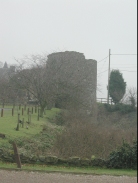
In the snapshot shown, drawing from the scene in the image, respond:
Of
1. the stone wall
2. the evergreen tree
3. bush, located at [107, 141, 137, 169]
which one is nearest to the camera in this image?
bush, located at [107, 141, 137, 169]

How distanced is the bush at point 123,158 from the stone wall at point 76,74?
1773 cm

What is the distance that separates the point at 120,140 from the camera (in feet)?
42.9

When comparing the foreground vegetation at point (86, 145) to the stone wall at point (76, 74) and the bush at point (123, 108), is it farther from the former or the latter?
the stone wall at point (76, 74)

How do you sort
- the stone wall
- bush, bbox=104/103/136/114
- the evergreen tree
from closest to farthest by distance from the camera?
bush, bbox=104/103/136/114
the evergreen tree
the stone wall

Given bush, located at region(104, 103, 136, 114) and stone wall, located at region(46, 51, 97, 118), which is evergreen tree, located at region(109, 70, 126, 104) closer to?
bush, located at region(104, 103, 136, 114)

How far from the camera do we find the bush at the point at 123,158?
408 inches

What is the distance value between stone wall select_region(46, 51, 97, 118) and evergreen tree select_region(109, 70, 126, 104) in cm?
1131

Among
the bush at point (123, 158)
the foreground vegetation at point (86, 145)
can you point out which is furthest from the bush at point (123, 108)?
the bush at point (123, 158)

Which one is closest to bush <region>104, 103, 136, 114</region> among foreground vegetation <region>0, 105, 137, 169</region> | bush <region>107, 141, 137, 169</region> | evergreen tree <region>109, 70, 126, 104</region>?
foreground vegetation <region>0, 105, 137, 169</region>

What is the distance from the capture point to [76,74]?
32.3 meters

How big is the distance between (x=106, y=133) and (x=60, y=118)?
1314cm

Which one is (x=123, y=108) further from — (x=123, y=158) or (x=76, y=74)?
(x=76, y=74)

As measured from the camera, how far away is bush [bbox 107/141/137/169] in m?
10.4

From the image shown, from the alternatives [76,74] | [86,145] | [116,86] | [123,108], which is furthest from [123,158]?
[76,74]
